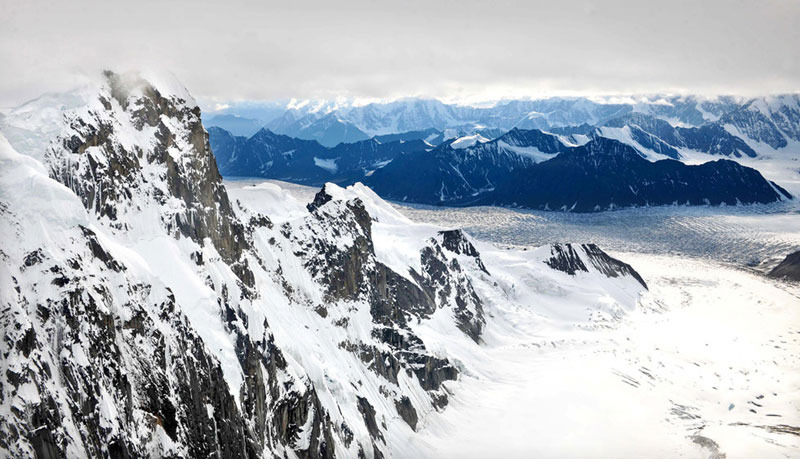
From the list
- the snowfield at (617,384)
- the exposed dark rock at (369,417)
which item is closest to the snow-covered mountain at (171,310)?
the exposed dark rock at (369,417)

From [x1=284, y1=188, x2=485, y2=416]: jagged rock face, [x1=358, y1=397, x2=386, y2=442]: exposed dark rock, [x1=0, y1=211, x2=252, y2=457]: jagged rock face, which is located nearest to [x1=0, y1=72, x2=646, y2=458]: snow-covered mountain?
[x1=0, y1=211, x2=252, y2=457]: jagged rock face

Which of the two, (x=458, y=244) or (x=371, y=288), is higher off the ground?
(x=371, y=288)

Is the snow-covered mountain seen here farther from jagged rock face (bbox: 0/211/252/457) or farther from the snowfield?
the snowfield

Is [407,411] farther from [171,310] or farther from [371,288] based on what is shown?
[171,310]

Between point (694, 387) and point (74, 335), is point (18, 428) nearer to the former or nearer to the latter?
point (74, 335)

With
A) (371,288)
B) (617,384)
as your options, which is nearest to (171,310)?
(371,288)

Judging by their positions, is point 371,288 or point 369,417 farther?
point 371,288

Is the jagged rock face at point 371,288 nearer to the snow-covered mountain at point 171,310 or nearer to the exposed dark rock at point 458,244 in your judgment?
the snow-covered mountain at point 171,310

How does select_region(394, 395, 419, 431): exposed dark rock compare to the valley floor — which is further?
select_region(394, 395, 419, 431): exposed dark rock
